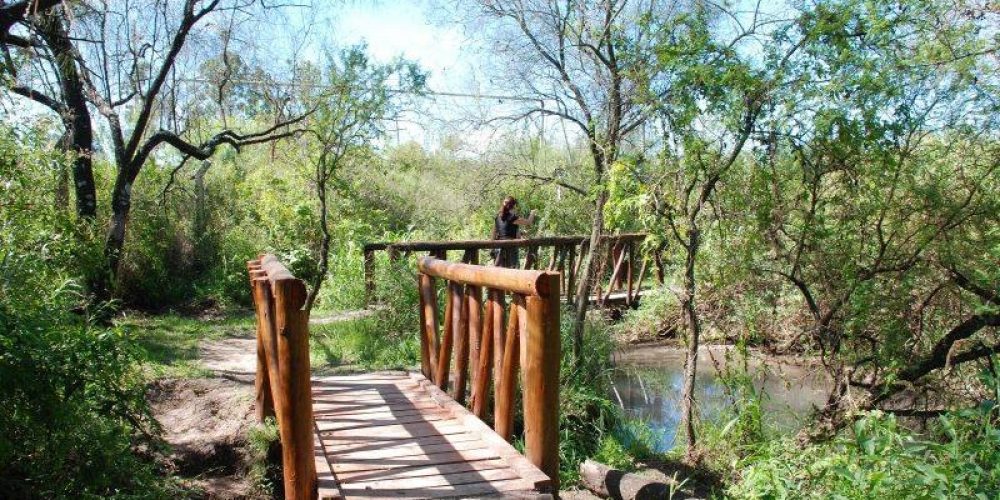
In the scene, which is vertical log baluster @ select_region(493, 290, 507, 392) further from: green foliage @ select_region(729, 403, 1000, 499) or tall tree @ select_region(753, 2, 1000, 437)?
tall tree @ select_region(753, 2, 1000, 437)

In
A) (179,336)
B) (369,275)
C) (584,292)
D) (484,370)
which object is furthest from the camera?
(369,275)

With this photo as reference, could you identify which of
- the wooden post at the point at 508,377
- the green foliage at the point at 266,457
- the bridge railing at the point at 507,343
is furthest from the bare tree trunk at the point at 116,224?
the wooden post at the point at 508,377

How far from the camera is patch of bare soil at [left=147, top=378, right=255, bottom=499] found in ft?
18.1

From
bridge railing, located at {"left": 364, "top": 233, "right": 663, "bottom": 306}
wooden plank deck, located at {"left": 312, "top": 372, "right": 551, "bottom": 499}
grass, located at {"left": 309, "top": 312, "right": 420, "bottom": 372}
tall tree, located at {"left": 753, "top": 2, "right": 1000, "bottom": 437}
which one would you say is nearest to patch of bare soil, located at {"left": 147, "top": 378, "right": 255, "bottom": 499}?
wooden plank deck, located at {"left": 312, "top": 372, "right": 551, "bottom": 499}

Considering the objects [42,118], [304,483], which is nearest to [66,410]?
[304,483]

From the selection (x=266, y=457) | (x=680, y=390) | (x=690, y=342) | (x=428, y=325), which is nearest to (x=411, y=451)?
(x=266, y=457)

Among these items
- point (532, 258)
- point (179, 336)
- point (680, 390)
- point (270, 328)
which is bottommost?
point (680, 390)

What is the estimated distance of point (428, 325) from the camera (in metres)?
6.38

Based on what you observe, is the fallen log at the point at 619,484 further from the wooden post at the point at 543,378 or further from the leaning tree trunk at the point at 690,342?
the wooden post at the point at 543,378

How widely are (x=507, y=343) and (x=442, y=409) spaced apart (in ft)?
4.17

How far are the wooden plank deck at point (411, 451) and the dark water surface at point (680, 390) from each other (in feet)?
7.40

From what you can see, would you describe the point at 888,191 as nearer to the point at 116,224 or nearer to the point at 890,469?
the point at 890,469

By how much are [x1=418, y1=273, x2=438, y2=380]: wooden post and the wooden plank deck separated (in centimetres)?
26

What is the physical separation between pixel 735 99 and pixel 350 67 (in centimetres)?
559
